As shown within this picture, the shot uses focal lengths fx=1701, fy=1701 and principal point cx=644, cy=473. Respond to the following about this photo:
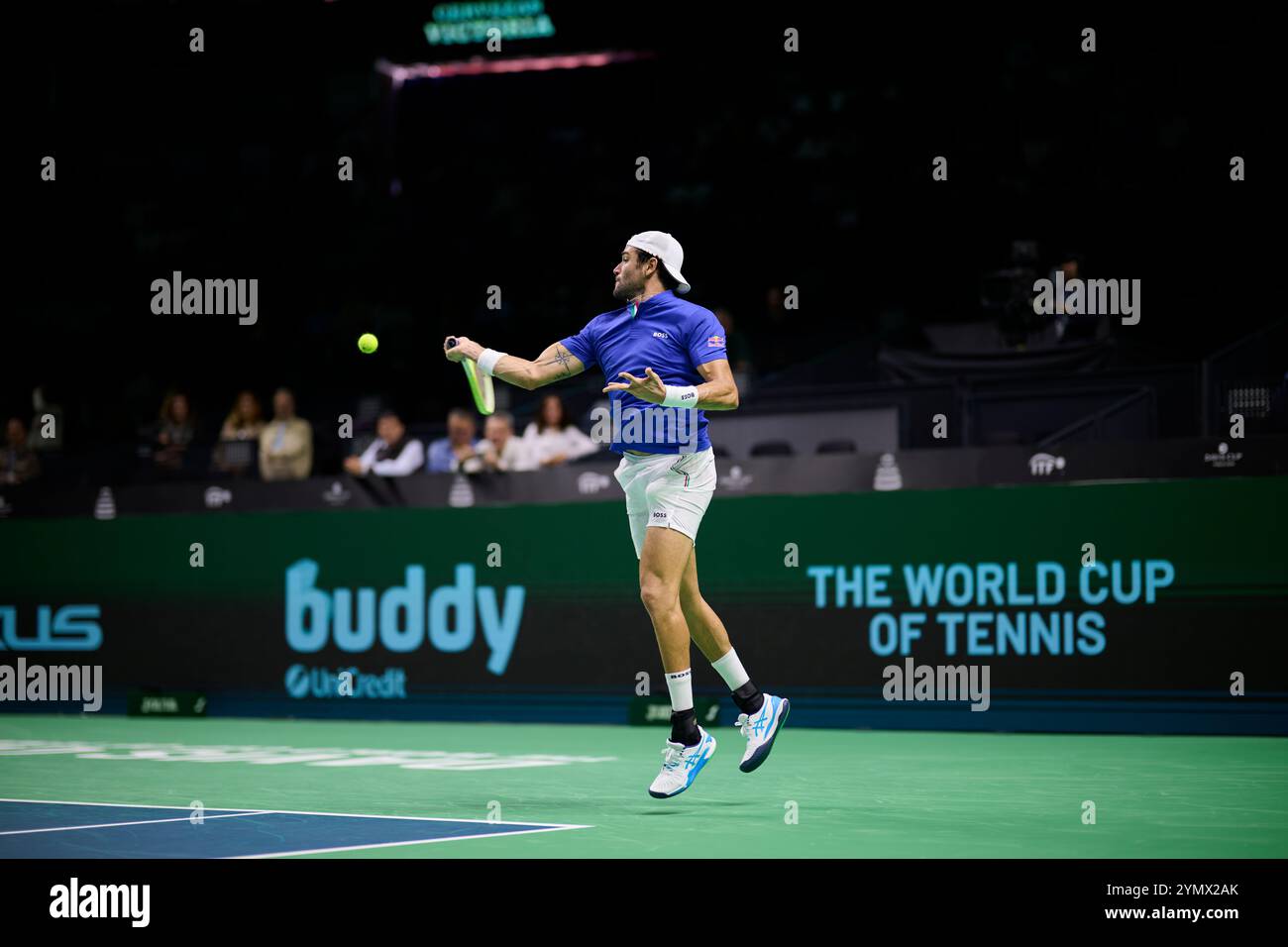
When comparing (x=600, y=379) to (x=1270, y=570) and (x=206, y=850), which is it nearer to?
(x=1270, y=570)

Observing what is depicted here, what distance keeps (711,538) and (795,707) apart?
1.51 meters

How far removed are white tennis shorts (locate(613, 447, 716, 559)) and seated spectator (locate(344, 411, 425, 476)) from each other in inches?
291

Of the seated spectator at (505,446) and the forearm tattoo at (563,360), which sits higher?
the forearm tattoo at (563,360)

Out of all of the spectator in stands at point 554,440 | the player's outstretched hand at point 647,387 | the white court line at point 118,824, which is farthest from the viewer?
the spectator in stands at point 554,440

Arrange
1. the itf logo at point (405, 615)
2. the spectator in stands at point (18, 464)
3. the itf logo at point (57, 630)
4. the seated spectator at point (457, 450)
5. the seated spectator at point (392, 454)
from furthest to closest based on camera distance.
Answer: the spectator in stands at point (18, 464) → the itf logo at point (57, 630) → the seated spectator at point (392, 454) → the seated spectator at point (457, 450) → the itf logo at point (405, 615)

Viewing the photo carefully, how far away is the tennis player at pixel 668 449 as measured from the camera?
26.2ft

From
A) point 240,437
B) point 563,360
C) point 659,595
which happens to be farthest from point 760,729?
point 240,437

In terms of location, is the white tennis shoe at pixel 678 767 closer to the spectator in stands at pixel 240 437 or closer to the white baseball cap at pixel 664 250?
the white baseball cap at pixel 664 250

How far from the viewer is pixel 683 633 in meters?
8.01

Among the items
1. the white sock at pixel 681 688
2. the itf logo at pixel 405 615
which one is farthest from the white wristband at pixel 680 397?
the itf logo at pixel 405 615

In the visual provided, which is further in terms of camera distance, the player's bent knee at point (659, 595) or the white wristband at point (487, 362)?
the white wristband at point (487, 362)

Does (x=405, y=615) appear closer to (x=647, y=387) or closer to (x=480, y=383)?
(x=480, y=383)

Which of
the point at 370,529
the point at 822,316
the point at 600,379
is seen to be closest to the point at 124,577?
the point at 370,529

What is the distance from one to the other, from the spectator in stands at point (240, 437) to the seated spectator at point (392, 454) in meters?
1.13
